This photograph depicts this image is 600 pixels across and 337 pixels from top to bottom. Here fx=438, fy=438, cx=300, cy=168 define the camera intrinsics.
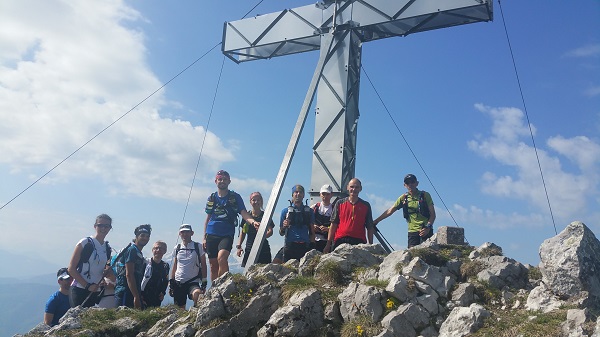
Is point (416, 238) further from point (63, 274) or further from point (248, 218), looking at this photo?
point (63, 274)

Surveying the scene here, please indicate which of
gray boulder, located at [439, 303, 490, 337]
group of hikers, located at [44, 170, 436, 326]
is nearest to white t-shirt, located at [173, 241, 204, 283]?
group of hikers, located at [44, 170, 436, 326]

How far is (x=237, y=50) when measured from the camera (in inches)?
542

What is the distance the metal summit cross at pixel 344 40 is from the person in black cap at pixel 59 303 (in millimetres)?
5893

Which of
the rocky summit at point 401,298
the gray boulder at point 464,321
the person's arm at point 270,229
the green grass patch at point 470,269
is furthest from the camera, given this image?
the person's arm at point 270,229

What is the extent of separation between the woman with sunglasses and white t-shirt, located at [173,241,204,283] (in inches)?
59.5

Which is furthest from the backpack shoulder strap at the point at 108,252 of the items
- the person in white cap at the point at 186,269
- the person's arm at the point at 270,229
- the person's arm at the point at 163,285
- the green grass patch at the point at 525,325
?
the green grass patch at the point at 525,325

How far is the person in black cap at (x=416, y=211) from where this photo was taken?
8.93 m

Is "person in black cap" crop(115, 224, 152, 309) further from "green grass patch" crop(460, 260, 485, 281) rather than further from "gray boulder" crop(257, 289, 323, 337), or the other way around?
"green grass patch" crop(460, 260, 485, 281)

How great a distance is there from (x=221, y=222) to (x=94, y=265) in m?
2.59

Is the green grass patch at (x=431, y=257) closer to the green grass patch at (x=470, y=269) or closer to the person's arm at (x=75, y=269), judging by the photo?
the green grass patch at (x=470, y=269)

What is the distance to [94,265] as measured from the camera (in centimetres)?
853

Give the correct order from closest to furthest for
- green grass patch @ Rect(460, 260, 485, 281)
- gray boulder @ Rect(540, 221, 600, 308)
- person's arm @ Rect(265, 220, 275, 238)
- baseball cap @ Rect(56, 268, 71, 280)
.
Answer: gray boulder @ Rect(540, 221, 600, 308) < green grass patch @ Rect(460, 260, 485, 281) < person's arm @ Rect(265, 220, 275, 238) < baseball cap @ Rect(56, 268, 71, 280)

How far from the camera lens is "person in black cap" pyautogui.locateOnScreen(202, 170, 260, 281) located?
863cm

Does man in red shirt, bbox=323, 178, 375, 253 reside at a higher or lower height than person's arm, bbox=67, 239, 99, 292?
higher
